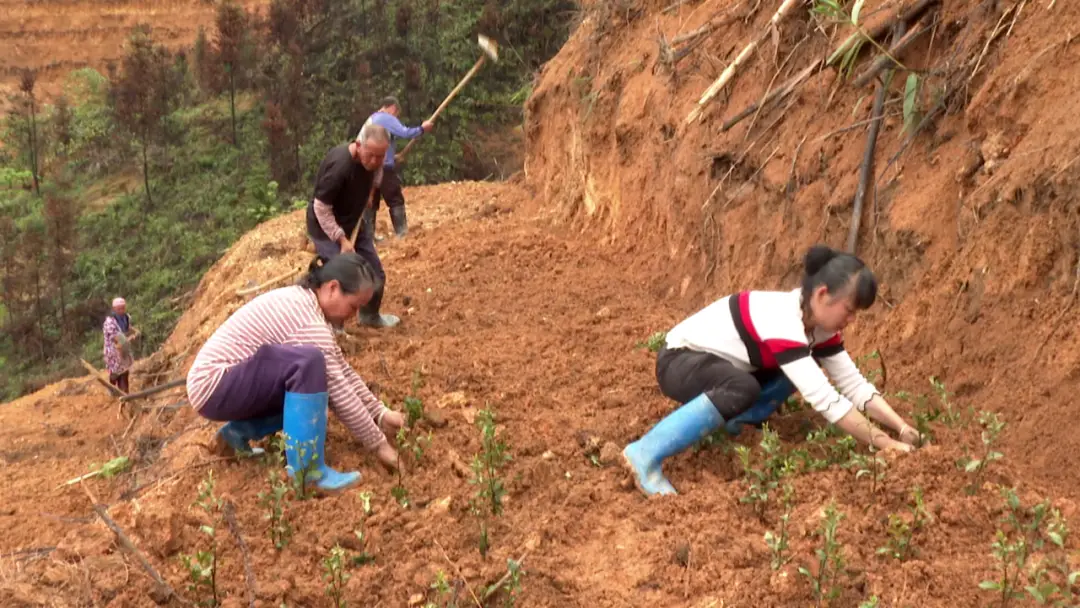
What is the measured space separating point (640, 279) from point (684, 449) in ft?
11.2

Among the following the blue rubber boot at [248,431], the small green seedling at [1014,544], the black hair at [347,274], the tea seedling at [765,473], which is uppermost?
the black hair at [347,274]

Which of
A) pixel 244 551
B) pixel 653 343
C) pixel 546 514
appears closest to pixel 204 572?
pixel 244 551

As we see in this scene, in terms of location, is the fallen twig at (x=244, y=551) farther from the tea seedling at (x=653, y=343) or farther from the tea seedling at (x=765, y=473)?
the tea seedling at (x=653, y=343)

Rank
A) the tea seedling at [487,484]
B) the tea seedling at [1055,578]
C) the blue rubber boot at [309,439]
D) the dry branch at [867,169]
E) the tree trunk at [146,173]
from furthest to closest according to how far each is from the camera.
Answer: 1. the tree trunk at [146,173]
2. the dry branch at [867,169]
3. the blue rubber boot at [309,439]
4. the tea seedling at [487,484]
5. the tea seedling at [1055,578]

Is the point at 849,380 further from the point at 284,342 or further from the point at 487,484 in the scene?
the point at 284,342

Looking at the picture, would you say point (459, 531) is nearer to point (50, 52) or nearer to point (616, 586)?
point (616, 586)

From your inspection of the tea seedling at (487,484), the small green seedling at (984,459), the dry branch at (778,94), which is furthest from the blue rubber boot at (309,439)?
the dry branch at (778,94)

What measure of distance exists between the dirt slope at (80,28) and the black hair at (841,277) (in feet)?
109

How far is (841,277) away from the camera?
11.2 ft

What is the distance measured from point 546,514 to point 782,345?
1.11 m

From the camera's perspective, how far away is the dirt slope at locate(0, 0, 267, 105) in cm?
3347

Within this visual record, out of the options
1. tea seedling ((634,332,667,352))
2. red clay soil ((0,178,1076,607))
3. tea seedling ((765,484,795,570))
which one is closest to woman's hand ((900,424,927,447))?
red clay soil ((0,178,1076,607))

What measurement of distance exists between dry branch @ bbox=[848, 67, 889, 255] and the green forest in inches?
565

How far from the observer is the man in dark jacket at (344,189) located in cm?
618
